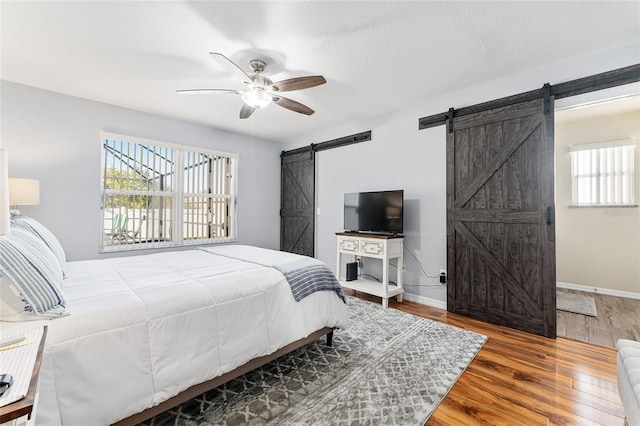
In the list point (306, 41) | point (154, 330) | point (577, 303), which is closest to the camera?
point (154, 330)

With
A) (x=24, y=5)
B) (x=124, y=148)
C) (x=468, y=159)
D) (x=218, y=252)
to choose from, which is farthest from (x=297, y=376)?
(x=124, y=148)

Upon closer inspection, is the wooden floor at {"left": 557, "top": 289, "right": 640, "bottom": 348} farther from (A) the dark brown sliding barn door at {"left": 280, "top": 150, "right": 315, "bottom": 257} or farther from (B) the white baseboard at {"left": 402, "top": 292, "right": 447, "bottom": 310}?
(A) the dark brown sliding barn door at {"left": 280, "top": 150, "right": 315, "bottom": 257}

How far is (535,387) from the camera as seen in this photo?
193 centimetres

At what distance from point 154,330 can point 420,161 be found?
3415mm

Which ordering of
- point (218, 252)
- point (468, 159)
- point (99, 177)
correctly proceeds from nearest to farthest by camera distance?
1. point (218, 252)
2. point (468, 159)
3. point (99, 177)

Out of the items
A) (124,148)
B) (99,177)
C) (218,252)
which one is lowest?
(218,252)

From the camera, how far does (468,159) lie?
3.25 metres

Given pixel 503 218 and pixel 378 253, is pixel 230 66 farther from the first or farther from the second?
pixel 503 218

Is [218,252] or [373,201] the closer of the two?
[218,252]

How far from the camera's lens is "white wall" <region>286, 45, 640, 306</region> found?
2932 millimetres

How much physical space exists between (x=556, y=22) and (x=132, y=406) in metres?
3.71

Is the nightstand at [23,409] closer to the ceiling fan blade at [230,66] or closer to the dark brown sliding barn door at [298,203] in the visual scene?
the ceiling fan blade at [230,66]

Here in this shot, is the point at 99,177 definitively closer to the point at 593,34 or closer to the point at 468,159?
the point at 468,159

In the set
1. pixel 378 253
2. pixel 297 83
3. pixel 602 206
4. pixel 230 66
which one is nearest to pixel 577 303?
pixel 602 206
